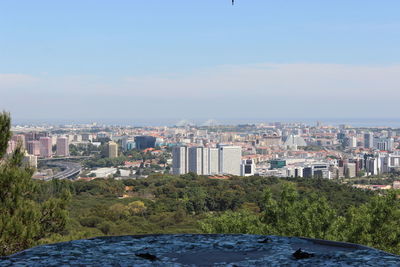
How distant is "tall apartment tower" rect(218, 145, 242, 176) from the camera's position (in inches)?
1570

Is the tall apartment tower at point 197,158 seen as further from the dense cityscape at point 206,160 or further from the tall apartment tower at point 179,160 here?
the tall apartment tower at point 179,160

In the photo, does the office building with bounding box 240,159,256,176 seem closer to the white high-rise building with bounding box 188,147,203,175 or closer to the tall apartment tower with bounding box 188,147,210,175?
the tall apartment tower with bounding box 188,147,210,175

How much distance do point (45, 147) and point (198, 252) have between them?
47.6m

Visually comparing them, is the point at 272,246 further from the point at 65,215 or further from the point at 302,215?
the point at 302,215

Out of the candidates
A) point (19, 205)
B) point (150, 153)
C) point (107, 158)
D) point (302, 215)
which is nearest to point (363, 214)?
point (302, 215)

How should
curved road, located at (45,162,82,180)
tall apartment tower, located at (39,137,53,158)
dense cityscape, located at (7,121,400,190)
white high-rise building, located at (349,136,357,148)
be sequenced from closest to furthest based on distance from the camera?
1. curved road, located at (45,162,82,180)
2. dense cityscape, located at (7,121,400,190)
3. tall apartment tower, located at (39,137,53,158)
4. white high-rise building, located at (349,136,357,148)

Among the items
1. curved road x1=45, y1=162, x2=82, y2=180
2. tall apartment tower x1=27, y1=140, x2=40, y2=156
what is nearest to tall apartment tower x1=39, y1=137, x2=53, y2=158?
tall apartment tower x1=27, y1=140, x2=40, y2=156

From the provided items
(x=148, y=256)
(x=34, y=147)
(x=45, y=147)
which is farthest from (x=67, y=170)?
(x=148, y=256)

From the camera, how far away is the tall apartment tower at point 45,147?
153 feet

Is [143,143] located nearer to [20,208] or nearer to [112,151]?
[112,151]

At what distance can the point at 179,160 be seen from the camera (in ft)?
128

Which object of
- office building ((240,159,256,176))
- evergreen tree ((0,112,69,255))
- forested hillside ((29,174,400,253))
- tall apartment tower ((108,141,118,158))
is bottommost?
office building ((240,159,256,176))

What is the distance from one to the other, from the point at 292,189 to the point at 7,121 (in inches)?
108

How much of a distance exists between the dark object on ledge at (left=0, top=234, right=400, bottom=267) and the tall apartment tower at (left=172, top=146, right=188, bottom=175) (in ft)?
121
